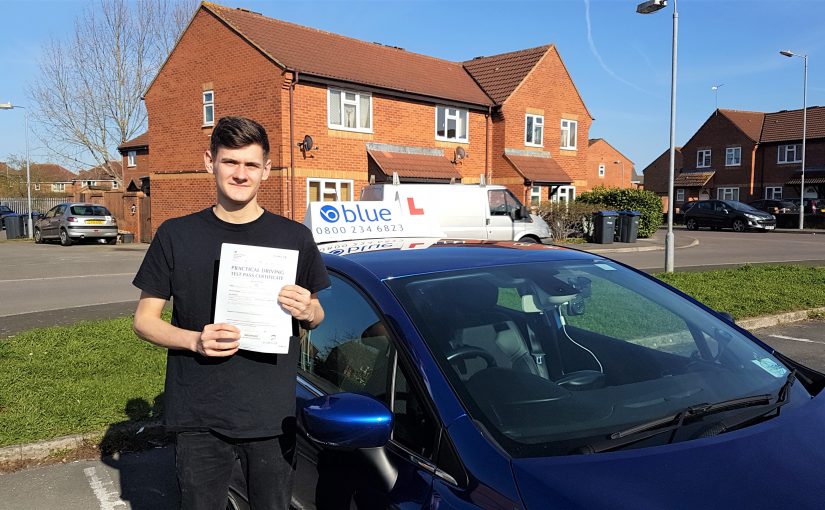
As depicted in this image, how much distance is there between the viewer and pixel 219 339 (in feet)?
6.04

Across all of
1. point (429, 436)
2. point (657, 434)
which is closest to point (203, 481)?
point (429, 436)

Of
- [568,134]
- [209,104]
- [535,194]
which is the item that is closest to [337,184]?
[209,104]

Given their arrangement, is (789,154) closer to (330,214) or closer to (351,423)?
(330,214)

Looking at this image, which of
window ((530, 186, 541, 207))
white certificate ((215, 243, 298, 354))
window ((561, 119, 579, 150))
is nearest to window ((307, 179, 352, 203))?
window ((530, 186, 541, 207))

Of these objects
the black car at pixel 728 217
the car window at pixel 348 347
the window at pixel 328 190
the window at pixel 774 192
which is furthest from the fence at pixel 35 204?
the window at pixel 774 192

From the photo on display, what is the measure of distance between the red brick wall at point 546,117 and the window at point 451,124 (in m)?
1.77

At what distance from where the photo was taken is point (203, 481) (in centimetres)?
204

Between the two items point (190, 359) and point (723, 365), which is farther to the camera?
point (723, 365)

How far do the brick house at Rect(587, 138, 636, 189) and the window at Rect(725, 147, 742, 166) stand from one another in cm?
2487

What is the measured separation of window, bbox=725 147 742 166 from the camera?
47.9 meters

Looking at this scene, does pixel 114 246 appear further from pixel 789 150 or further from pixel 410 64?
pixel 789 150

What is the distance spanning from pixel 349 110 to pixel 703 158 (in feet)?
128

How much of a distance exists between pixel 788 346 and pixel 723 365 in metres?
5.28

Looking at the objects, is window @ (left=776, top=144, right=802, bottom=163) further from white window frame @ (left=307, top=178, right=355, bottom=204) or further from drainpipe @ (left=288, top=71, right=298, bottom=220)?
drainpipe @ (left=288, top=71, right=298, bottom=220)
